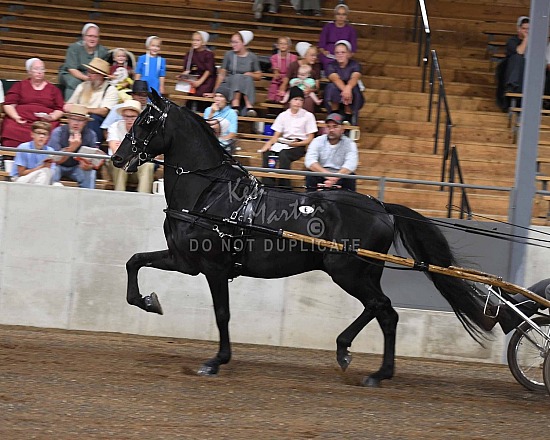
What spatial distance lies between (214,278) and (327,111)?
467 cm

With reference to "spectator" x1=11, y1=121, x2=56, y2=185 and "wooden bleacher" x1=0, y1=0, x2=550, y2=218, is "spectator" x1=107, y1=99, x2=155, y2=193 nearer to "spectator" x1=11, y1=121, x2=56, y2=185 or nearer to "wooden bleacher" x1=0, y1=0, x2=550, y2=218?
"spectator" x1=11, y1=121, x2=56, y2=185

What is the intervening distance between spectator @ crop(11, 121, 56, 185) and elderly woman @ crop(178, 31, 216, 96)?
2737 mm

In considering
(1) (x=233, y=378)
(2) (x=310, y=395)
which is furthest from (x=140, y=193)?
(2) (x=310, y=395)

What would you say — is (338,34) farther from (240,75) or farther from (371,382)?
(371,382)

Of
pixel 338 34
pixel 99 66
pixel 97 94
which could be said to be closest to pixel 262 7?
pixel 338 34

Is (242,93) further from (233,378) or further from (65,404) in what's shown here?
(65,404)

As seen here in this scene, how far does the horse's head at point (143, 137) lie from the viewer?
7.27m

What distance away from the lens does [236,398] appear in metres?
6.51

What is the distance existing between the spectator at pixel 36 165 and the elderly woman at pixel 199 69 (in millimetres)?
2737

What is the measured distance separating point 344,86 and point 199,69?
189 centimetres

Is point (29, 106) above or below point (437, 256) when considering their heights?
above

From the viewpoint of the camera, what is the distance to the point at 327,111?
11.5 metres

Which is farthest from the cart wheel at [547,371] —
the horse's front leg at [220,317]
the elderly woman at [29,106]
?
the elderly woman at [29,106]

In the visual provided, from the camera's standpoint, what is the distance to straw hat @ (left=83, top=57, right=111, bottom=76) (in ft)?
36.0
